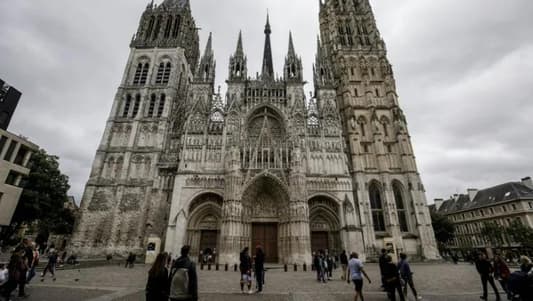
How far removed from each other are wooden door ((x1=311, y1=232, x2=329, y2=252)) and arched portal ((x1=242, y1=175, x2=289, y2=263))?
3.60 metres

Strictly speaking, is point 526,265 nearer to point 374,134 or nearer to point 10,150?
point 374,134

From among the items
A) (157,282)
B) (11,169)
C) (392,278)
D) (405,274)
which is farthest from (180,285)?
(11,169)

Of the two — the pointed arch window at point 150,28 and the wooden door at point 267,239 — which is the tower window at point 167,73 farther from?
the wooden door at point 267,239

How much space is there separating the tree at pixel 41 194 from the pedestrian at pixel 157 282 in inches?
967

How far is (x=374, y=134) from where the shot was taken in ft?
87.1

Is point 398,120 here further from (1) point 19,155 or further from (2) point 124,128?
(1) point 19,155

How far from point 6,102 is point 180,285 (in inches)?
1200

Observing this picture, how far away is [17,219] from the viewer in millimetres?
20234

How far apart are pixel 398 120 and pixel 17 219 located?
1549 inches

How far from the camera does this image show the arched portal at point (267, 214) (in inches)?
824

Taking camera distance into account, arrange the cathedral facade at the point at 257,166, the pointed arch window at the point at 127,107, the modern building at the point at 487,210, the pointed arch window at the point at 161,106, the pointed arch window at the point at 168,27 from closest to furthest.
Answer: the cathedral facade at the point at 257,166 < the pointed arch window at the point at 127,107 < the pointed arch window at the point at 161,106 < the modern building at the point at 487,210 < the pointed arch window at the point at 168,27

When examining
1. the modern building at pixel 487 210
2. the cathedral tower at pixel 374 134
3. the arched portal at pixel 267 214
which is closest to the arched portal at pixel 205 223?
the arched portal at pixel 267 214

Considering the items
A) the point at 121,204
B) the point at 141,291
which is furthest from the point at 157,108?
the point at 141,291

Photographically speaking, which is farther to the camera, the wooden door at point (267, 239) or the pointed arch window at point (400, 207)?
the pointed arch window at point (400, 207)
